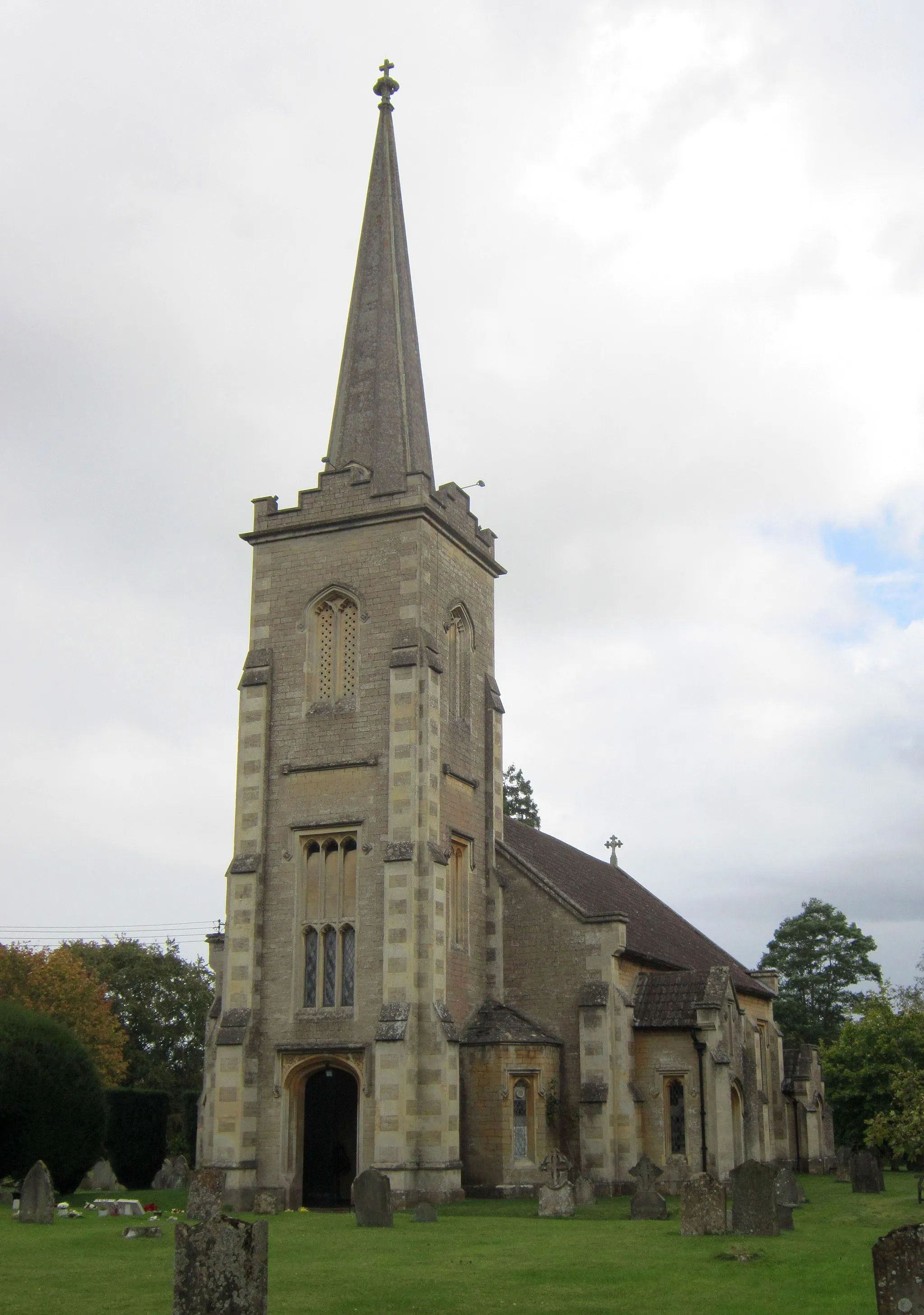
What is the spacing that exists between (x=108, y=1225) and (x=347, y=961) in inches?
305

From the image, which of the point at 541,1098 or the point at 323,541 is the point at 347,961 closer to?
the point at 541,1098

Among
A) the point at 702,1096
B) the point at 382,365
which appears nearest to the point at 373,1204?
the point at 702,1096

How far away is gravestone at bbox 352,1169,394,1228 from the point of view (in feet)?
73.7

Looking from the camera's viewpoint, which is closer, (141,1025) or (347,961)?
(347,961)

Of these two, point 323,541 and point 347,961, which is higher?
point 323,541

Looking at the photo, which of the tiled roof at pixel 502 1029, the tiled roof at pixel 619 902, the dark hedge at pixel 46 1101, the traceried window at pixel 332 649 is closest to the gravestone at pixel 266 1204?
the tiled roof at pixel 502 1029

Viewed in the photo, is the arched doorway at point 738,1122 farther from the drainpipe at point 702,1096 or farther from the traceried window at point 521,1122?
the traceried window at point 521,1122

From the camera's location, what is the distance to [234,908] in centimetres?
3023

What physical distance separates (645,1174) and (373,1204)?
5.57 m

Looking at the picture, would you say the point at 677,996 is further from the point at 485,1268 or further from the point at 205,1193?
the point at 485,1268

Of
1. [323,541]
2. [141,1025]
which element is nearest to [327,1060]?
[323,541]

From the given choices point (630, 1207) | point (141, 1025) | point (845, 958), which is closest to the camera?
point (630, 1207)

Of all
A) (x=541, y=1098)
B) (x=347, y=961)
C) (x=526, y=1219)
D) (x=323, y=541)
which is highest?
(x=323, y=541)

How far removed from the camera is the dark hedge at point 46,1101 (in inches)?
1181
